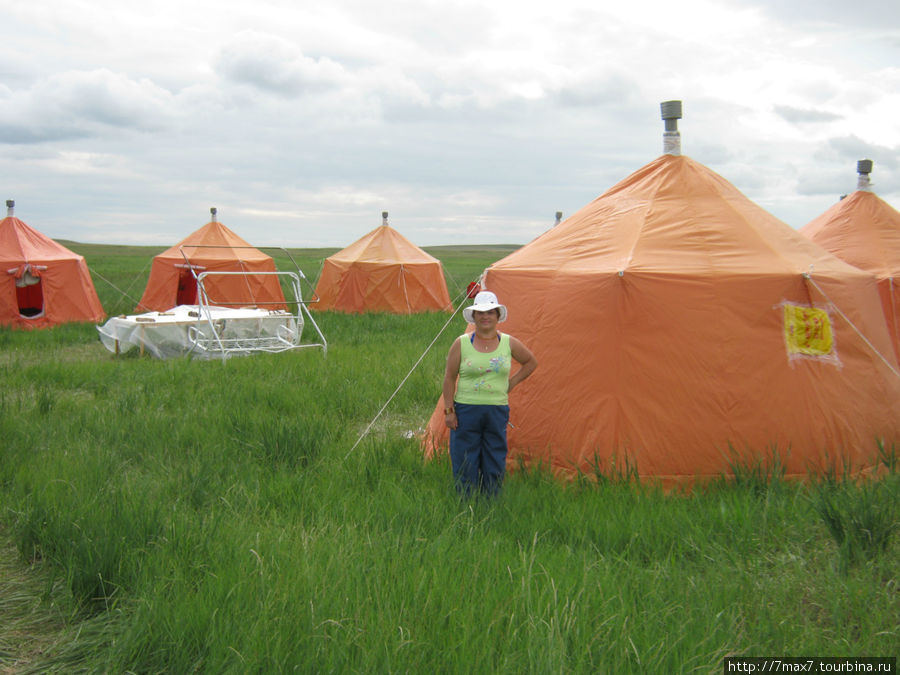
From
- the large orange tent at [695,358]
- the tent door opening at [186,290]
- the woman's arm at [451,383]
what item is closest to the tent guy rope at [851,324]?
the large orange tent at [695,358]

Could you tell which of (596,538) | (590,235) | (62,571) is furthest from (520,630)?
→ (590,235)

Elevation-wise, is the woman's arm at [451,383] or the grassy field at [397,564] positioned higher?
the woman's arm at [451,383]

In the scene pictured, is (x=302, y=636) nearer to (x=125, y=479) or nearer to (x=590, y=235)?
(x=125, y=479)

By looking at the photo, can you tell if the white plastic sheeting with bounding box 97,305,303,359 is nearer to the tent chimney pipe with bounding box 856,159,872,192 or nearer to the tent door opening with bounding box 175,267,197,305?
the tent door opening with bounding box 175,267,197,305

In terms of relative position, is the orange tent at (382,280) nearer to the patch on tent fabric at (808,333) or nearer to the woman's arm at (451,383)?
the patch on tent fabric at (808,333)

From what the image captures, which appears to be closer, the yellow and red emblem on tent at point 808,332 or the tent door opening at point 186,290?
the yellow and red emblem on tent at point 808,332

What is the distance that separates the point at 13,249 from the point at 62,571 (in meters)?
16.4

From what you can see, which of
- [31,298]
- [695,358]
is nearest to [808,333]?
[695,358]

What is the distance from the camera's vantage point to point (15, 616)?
3.66 metres

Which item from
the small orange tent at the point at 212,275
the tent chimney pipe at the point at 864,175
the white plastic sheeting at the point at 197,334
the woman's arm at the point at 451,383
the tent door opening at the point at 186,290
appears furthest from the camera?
the tent door opening at the point at 186,290

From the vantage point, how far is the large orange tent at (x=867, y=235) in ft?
29.9

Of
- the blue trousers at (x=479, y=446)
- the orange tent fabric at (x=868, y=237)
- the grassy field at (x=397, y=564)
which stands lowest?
the grassy field at (x=397, y=564)

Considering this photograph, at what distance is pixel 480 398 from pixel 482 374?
16cm

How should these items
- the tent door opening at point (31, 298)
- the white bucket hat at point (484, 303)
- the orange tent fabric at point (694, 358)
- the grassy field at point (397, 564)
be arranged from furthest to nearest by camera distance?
the tent door opening at point (31, 298) → the orange tent fabric at point (694, 358) → the white bucket hat at point (484, 303) → the grassy field at point (397, 564)
